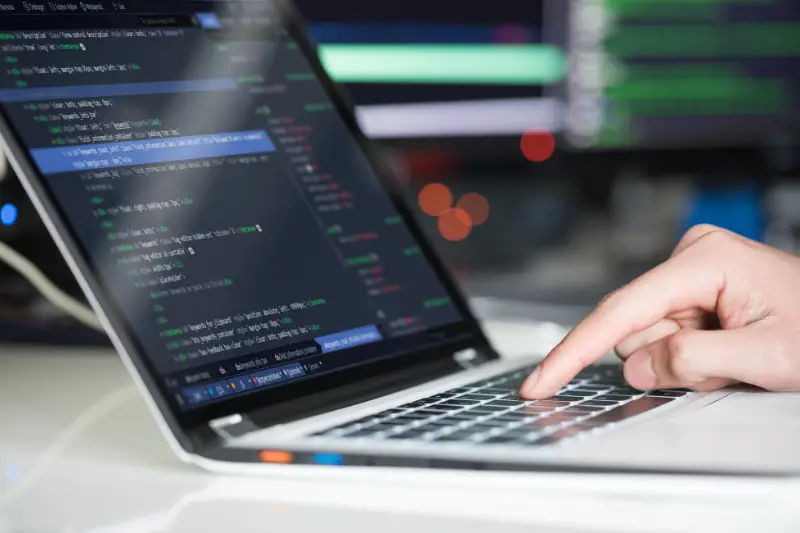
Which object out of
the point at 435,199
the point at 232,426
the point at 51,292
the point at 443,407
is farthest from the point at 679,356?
the point at 435,199

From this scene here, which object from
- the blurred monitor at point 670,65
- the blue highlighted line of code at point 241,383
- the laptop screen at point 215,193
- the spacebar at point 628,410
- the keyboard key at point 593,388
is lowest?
the spacebar at point 628,410

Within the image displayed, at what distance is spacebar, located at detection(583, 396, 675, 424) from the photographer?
0.52m

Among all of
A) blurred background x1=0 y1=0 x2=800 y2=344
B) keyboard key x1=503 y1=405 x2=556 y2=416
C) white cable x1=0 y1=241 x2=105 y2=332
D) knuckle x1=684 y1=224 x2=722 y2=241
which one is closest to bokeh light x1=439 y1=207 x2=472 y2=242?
blurred background x1=0 y1=0 x2=800 y2=344

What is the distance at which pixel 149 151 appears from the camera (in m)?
0.57

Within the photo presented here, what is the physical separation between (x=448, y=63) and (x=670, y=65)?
0.88ft

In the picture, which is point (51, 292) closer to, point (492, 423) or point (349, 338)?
point (349, 338)

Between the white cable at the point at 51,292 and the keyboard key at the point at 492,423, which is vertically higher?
the white cable at the point at 51,292

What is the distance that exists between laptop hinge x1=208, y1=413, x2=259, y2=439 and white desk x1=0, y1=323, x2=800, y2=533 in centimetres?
2

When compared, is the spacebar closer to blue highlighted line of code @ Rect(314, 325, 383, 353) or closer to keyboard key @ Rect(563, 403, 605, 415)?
keyboard key @ Rect(563, 403, 605, 415)

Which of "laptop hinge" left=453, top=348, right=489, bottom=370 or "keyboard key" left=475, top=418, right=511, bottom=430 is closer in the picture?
"keyboard key" left=475, top=418, right=511, bottom=430

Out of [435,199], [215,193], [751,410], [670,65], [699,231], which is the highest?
[435,199]

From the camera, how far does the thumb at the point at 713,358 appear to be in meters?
0.56

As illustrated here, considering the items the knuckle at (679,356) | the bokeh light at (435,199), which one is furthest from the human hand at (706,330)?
the bokeh light at (435,199)

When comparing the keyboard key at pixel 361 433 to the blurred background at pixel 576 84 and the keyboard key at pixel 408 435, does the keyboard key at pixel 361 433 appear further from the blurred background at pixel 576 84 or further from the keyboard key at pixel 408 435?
the blurred background at pixel 576 84
